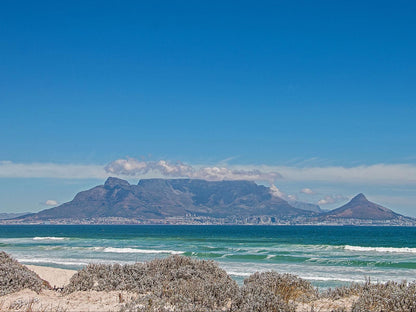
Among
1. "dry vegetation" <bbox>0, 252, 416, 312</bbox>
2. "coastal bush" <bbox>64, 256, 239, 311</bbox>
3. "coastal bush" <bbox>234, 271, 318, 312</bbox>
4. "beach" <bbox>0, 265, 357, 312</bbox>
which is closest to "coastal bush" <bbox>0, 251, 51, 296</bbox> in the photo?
"dry vegetation" <bbox>0, 252, 416, 312</bbox>

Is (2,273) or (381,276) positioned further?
(381,276)

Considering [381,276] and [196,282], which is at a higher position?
[196,282]

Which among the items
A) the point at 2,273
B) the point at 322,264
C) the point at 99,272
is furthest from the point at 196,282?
the point at 322,264

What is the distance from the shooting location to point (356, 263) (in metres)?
28.5

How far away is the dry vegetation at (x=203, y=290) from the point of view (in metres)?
8.37

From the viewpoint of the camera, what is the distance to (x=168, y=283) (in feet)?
33.1

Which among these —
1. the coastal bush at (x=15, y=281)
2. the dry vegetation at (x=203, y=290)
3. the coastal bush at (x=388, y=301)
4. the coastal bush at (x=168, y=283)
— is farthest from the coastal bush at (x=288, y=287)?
the coastal bush at (x=15, y=281)

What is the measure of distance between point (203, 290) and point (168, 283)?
1219 mm

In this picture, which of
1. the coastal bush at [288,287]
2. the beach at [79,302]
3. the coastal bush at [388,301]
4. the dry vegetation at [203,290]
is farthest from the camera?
the coastal bush at [288,287]

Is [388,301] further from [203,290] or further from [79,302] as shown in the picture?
[79,302]

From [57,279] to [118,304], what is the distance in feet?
34.6

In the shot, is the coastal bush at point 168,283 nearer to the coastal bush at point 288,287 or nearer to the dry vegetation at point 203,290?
the dry vegetation at point 203,290

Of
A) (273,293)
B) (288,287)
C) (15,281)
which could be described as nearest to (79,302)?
(15,281)

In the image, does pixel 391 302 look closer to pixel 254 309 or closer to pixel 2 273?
pixel 254 309
